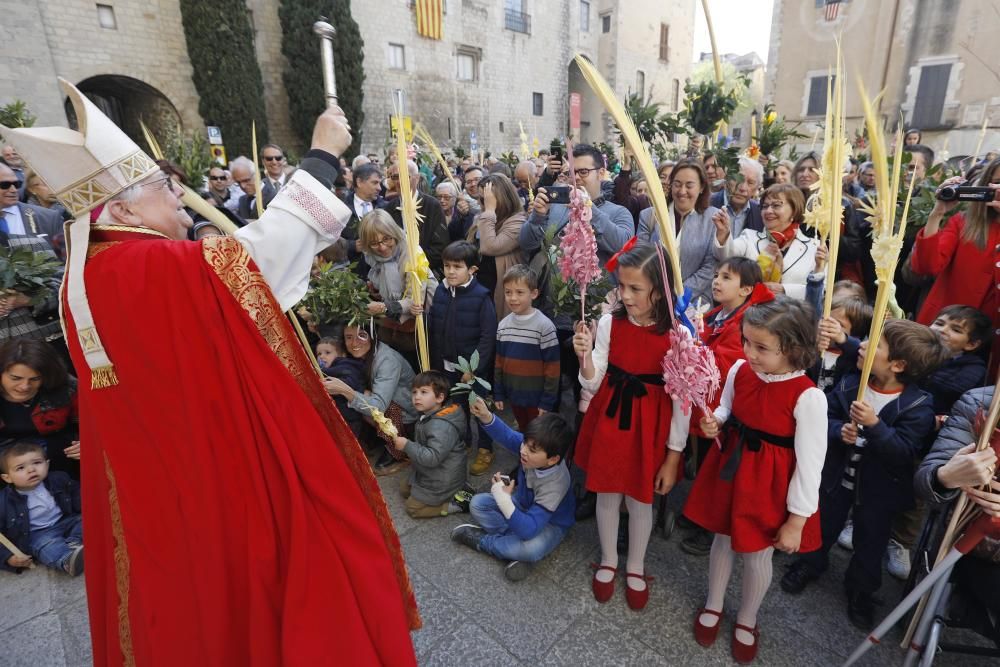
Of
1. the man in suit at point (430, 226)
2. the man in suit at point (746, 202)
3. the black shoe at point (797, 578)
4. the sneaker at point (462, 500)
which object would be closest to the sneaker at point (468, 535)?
the sneaker at point (462, 500)

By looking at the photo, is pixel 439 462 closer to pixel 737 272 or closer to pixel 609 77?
pixel 737 272

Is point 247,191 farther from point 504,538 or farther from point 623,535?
point 623,535

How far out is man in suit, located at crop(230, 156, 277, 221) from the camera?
5728mm

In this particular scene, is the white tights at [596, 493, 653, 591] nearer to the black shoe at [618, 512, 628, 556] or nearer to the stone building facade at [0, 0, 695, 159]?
the black shoe at [618, 512, 628, 556]

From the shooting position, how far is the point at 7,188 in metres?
4.18

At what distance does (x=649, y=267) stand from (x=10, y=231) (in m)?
5.05

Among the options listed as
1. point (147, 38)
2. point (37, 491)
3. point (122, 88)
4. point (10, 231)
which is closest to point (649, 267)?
point (37, 491)

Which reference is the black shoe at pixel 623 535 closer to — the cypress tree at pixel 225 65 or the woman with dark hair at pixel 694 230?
the woman with dark hair at pixel 694 230

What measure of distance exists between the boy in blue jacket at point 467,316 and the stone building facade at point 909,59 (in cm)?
1897

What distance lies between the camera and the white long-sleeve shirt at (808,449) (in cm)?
200

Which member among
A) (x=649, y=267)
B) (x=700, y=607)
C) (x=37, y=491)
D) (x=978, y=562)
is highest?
(x=649, y=267)

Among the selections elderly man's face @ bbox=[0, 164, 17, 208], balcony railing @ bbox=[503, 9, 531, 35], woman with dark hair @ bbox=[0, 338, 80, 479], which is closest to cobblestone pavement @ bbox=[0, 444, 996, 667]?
woman with dark hair @ bbox=[0, 338, 80, 479]

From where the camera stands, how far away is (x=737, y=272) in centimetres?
288

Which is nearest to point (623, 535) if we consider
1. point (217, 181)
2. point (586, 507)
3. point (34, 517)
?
point (586, 507)
